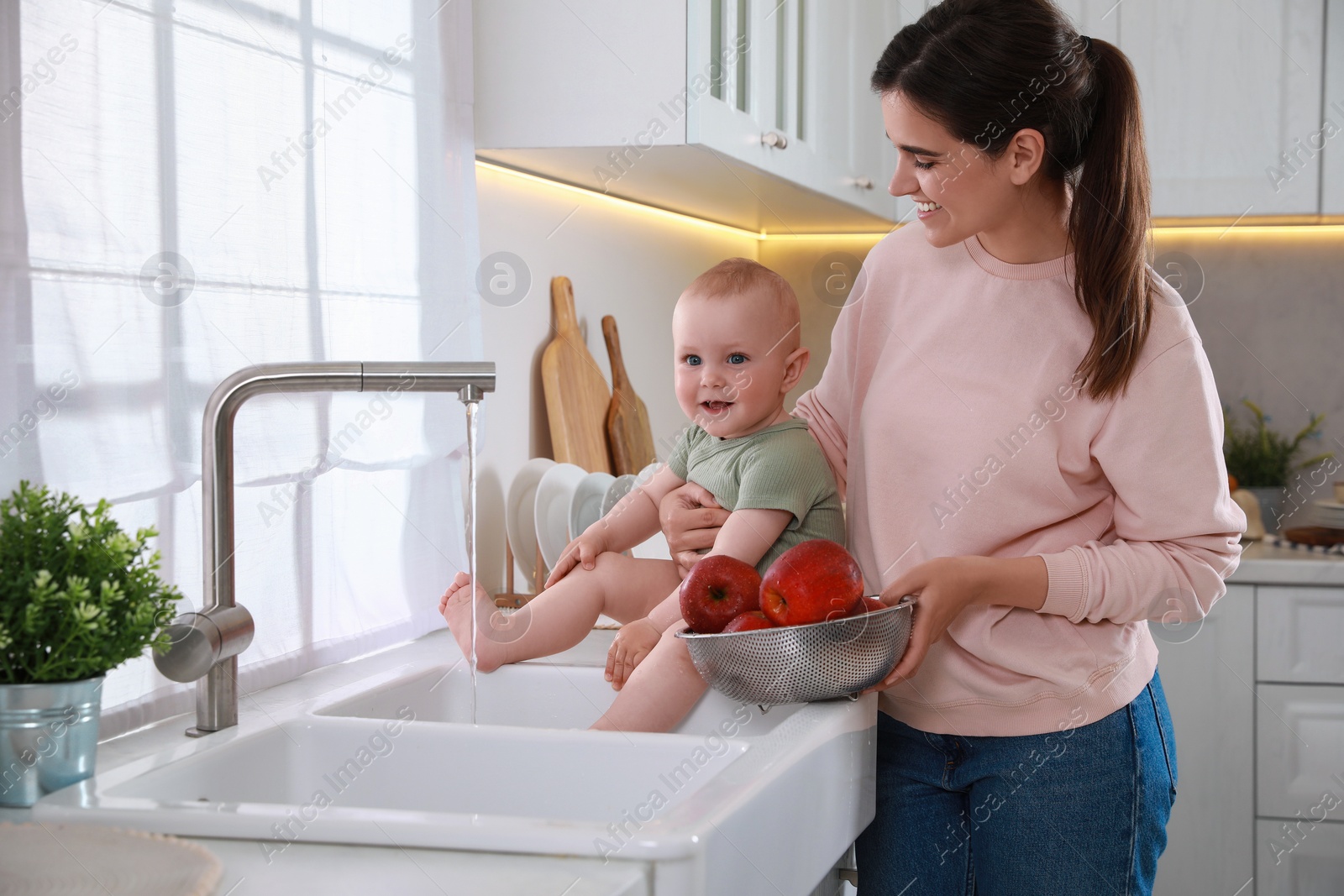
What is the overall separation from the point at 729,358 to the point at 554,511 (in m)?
0.54

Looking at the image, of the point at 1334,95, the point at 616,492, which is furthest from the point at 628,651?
the point at 1334,95

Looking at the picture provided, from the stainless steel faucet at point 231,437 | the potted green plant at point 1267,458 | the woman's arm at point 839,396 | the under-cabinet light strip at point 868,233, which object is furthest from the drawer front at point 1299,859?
the stainless steel faucet at point 231,437

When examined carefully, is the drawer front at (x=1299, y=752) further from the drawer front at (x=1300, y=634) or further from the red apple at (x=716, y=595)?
the red apple at (x=716, y=595)

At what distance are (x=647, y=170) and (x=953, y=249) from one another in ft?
2.71

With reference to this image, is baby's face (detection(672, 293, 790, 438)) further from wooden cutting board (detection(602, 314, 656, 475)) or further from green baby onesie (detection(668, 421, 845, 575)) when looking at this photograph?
wooden cutting board (detection(602, 314, 656, 475))

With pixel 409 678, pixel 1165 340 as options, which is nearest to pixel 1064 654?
pixel 1165 340

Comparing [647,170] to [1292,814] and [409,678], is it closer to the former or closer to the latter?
[409,678]

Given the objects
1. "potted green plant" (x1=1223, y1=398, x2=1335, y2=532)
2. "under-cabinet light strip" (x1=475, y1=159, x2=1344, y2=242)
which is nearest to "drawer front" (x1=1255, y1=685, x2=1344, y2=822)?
"potted green plant" (x1=1223, y1=398, x2=1335, y2=532)

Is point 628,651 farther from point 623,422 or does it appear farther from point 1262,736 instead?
point 1262,736

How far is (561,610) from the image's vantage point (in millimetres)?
1207

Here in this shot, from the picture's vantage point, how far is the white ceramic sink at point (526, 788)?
2.30 ft

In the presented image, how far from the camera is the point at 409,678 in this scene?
→ 1.20 metres

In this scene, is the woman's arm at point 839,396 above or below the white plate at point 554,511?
above

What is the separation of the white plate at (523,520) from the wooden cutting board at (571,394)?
18 centimetres
